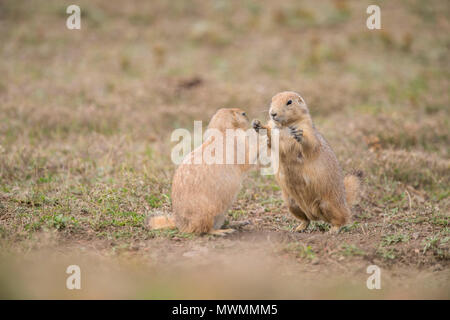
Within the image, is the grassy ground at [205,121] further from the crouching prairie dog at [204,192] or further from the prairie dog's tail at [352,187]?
the prairie dog's tail at [352,187]

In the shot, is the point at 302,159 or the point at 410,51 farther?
the point at 410,51

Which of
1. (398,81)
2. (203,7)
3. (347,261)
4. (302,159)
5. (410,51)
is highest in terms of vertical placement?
(203,7)

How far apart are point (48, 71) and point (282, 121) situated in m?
8.86

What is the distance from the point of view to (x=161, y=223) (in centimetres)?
547

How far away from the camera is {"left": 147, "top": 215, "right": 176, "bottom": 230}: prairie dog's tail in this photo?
215 inches

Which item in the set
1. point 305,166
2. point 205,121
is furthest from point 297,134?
point 205,121

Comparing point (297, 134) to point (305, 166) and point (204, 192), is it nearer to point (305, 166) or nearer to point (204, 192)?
point (305, 166)

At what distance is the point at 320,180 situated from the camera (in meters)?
5.46

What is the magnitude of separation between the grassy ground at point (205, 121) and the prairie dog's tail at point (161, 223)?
0.18 m

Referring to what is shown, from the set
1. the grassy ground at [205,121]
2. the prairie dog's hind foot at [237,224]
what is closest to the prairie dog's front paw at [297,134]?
the grassy ground at [205,121]

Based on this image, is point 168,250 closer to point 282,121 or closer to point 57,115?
point 282,121

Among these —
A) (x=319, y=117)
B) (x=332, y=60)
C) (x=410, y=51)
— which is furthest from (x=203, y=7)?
(x=319, y=117)

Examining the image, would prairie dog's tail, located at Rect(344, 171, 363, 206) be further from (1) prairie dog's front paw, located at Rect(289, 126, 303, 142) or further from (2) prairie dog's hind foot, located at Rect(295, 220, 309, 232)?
(1) prairie dog's front paw, located at Rect(289, 126, 303, 142)

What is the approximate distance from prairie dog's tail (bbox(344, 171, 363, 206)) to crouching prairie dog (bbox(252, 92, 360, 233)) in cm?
34
